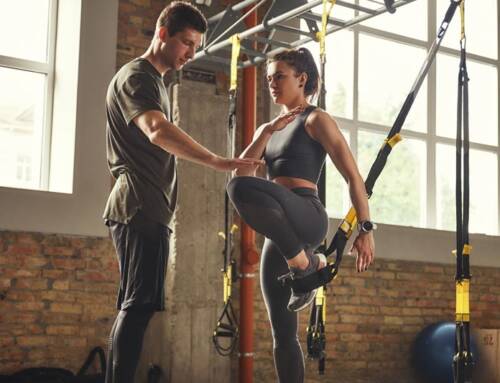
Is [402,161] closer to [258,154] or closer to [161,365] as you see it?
[161,365]

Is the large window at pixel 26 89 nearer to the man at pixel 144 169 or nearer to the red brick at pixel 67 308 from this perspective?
the red brick at pixel 67 308

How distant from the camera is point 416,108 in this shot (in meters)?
7.97

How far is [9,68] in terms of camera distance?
5.98 m

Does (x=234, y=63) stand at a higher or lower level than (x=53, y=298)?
higher

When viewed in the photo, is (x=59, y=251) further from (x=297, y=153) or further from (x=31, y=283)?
(x=297, y=153)

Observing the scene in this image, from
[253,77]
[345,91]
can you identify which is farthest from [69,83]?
[345,91]

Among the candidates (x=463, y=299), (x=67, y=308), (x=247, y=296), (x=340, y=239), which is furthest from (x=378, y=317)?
(x=340, y=239)

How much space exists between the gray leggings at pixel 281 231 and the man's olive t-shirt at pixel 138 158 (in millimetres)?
306

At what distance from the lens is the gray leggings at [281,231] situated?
3100mm

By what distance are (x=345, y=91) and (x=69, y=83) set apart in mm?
2680

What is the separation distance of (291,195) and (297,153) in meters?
0.21

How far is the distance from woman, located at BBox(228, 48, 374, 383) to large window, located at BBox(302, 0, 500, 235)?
12.9 ft

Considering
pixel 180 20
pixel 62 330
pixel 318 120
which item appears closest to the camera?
pixel 180 20

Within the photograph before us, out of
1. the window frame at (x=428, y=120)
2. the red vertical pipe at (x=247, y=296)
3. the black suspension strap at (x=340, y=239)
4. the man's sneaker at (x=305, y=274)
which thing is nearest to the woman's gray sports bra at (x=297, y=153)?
the black suspension strap at (x=340, y=239)
